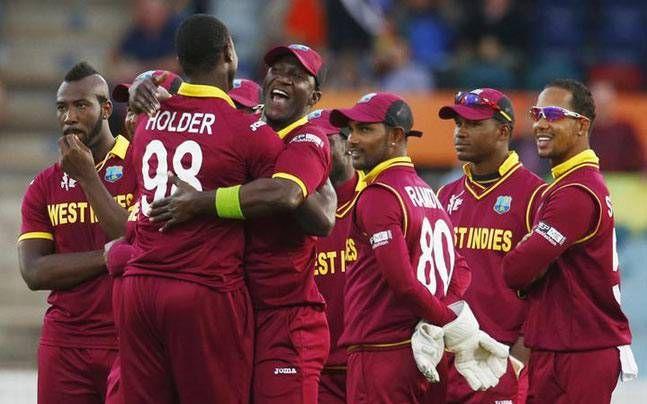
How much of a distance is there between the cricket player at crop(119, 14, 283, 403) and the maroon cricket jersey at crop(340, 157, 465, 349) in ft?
2.49

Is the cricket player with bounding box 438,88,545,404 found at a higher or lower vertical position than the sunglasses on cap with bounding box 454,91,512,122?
lower

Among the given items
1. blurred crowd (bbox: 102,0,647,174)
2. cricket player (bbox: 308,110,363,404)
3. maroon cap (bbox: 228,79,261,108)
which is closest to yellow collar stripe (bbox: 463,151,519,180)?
cricket player (bbox: 308,110,363,404)

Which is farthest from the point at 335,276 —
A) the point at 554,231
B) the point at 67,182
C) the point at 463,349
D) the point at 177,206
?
the point at 177,206

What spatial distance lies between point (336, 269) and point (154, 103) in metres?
1.93

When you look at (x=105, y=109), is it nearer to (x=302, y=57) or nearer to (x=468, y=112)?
(x=302, y=57)

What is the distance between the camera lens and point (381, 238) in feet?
22.8

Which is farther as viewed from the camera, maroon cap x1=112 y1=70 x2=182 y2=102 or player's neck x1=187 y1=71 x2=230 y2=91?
maroon cap x1=112 y1=70 x2=182 y2=102

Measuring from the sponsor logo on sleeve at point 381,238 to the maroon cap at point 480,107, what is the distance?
4.60ft

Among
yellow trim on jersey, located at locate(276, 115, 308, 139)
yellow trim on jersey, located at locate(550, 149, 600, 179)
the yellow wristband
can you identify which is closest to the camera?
the yellow wristband

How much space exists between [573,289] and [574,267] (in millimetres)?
116

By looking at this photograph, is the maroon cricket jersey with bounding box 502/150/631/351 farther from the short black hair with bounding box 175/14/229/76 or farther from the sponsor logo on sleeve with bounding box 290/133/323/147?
the short black hair with bounding box 175/14/229/76

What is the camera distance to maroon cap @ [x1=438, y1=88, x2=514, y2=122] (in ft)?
Answer: 26.8

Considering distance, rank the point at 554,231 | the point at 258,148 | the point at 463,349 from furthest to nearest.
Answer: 1. the point at 554,231
2. the point at 463,349
3. the point at 258,148

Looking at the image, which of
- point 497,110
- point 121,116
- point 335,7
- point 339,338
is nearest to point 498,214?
point 497,110
